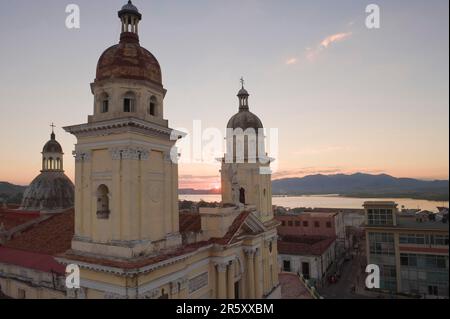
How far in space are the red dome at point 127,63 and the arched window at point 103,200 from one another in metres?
5.04

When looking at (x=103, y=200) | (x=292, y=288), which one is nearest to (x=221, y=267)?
(x=103, y=200)

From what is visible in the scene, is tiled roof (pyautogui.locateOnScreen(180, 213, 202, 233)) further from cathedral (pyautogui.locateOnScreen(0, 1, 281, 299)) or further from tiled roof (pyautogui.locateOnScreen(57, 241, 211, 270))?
tiled roof (pyautogui.locateOnScreen(57, 241, 211, 270))

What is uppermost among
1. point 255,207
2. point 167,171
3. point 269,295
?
point 167,171

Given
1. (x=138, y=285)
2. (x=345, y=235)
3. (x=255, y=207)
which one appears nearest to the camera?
(x=138, y=285)

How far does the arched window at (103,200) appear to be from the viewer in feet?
48.8

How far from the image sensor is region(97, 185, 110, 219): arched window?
14.9 meters

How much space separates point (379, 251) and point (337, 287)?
608 inches

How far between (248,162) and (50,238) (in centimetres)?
1509

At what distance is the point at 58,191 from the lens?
1464 inches

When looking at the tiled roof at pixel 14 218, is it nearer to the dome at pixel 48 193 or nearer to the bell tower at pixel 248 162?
the dome at pixel 48 193

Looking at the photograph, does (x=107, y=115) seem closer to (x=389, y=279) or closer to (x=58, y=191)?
(x=389, y=279)

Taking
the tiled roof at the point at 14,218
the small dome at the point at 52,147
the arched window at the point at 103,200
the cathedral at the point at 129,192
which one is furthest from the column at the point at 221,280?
the small dome at the point at 52,147

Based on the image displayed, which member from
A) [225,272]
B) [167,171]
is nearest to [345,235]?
[225,272]

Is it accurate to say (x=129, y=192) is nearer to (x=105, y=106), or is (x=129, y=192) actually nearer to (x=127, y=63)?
(x=105, y=106)
